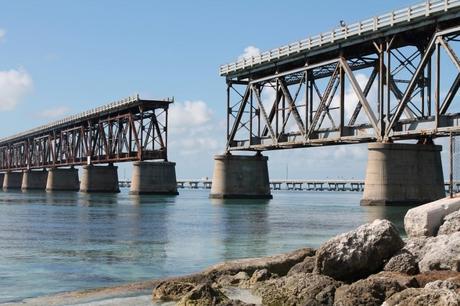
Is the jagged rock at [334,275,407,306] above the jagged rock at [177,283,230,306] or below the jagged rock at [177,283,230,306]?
above

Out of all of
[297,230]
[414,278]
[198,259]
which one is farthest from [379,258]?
[297,230]

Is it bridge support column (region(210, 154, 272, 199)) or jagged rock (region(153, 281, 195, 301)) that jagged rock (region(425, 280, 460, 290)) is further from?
bridge support column (region(210, 154, 272, 199))

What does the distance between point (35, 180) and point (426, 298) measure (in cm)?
18676

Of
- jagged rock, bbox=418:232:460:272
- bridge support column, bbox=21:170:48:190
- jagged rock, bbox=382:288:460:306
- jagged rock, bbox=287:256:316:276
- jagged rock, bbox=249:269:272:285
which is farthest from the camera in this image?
bridge support column, bbox=21:170:48:190

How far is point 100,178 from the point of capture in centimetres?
14162

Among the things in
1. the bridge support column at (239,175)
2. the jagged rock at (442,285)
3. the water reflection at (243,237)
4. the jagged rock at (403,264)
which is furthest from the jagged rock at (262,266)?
the bridge support column at (239,175)

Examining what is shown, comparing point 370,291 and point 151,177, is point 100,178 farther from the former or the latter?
point 370,291

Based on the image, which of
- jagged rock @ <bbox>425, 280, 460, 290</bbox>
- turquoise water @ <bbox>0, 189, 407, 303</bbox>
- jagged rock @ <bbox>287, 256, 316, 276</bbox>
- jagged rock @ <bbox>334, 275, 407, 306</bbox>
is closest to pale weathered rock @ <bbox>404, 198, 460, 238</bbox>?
jagged rock @ <bbox>287, 256, 316, 276</bbox>

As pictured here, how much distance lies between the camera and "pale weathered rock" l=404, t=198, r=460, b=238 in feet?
66.9

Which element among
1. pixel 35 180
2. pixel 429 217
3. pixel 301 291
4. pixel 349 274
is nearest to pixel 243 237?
pixel 429 217

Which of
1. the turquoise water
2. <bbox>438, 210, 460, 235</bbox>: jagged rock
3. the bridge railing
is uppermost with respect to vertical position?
the bridge railing

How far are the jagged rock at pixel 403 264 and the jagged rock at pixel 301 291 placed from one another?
182 centimetres

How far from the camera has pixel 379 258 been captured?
17.6 m

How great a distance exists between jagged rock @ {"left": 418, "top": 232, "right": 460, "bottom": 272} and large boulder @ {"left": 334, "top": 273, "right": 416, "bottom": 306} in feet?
6.85
